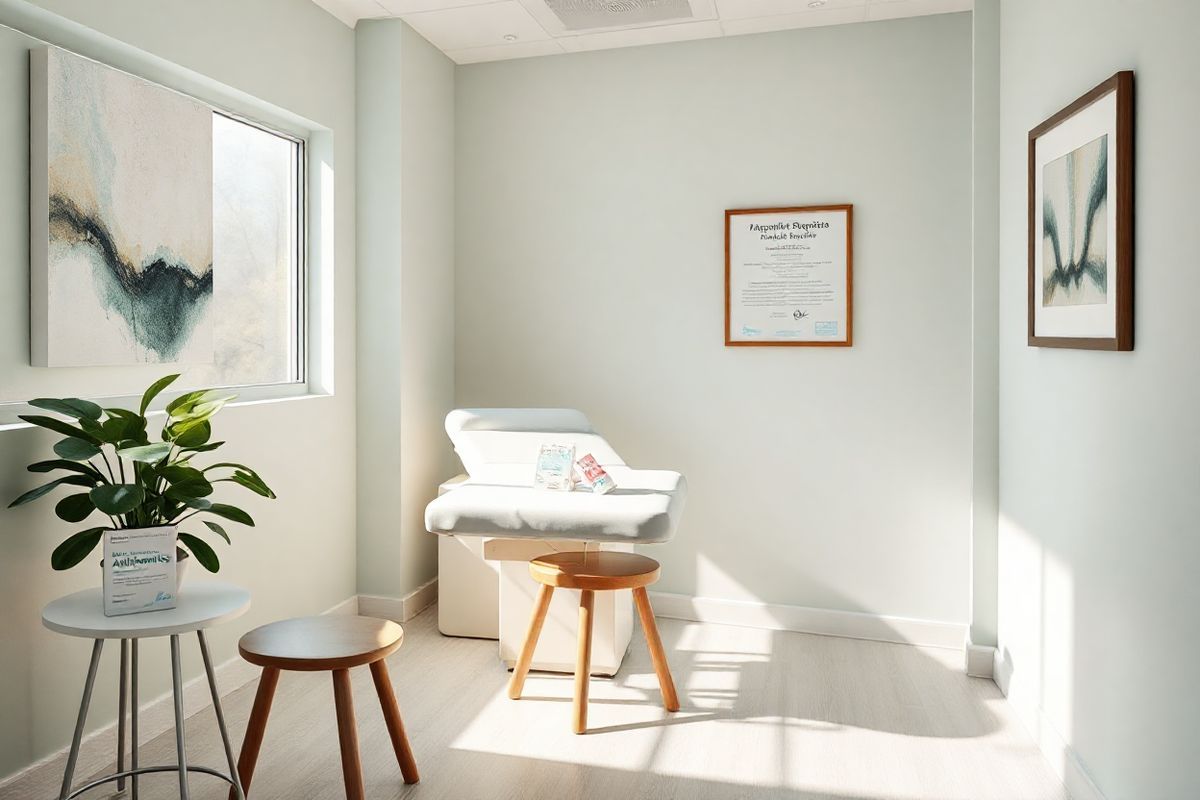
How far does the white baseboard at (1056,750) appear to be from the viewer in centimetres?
224

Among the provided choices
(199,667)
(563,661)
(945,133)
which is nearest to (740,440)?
(563,661)

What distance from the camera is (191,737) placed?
2652mm

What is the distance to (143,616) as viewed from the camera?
6.53 feet

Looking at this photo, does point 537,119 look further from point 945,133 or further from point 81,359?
point 81,359

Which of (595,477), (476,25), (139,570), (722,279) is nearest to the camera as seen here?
(139,570)

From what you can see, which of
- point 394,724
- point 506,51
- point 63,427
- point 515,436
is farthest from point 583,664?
point 506,51

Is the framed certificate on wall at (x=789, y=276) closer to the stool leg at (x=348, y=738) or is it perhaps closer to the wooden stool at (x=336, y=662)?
the wooden stool at (x=336, y=662)

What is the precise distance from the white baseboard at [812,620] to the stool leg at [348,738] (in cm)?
186

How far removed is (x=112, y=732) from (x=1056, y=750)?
2.64 meters

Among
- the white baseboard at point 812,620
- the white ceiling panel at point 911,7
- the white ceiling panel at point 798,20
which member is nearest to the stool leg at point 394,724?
the white baseboard at point 812,620

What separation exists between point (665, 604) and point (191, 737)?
1918 millimetres

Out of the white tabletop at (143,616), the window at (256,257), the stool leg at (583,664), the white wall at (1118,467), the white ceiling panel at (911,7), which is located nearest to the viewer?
the white wall at (1118,467)

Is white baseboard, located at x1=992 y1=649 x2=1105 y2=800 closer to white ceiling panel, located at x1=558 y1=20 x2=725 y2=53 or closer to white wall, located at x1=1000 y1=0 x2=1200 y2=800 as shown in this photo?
white wall, located at x1=1000 y1=0 x2=1200 y2=800

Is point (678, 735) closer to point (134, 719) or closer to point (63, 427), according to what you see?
point (134, 719)
